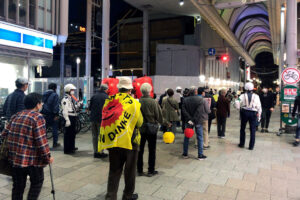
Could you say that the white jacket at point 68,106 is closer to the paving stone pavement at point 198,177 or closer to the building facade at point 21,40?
the paving stone pavement at point 198,177

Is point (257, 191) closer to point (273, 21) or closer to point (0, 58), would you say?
point (0, 58)

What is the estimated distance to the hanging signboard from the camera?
9.42m

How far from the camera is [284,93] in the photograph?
9.61 m

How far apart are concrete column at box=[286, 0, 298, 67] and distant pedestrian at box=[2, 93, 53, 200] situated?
10366 mm

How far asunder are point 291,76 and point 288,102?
3.26 feet

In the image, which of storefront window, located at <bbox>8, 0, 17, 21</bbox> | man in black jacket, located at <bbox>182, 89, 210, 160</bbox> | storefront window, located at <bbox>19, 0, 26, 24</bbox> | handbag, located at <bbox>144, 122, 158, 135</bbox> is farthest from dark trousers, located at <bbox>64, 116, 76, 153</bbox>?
storefront window, located at <bbox>19, 0, 26, 24</bbox>

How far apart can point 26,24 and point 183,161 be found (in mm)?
9571

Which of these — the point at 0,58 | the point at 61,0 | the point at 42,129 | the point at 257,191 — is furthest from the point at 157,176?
the point at 61,0

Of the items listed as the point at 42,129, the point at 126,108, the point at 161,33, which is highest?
the point at 161,33

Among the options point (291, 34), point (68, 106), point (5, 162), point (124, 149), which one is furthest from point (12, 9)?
point (291, 34)

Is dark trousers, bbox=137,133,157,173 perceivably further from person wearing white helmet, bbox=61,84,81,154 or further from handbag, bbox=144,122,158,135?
person wearing white helmet, bbox=61,84,81,154

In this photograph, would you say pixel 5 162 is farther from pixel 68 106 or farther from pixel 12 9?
pixel 12 9

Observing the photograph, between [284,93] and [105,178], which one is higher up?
[284,93]

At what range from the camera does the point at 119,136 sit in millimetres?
3182
